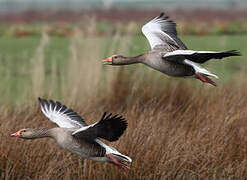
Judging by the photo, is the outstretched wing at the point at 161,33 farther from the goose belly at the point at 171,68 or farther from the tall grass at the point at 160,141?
the tall grass at the point at 160,141

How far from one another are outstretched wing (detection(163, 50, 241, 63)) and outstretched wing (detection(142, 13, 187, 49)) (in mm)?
714

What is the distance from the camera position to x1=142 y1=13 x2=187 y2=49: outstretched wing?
6070 millimetres

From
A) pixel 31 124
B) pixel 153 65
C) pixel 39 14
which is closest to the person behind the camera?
pixel 153 65

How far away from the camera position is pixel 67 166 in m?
6.06

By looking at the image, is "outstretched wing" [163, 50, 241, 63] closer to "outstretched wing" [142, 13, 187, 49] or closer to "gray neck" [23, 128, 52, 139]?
"outstretched wing" [142, 13, 187, 49]

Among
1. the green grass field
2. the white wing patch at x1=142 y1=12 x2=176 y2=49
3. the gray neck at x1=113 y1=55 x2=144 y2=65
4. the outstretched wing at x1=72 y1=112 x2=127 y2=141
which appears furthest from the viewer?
the green grass field

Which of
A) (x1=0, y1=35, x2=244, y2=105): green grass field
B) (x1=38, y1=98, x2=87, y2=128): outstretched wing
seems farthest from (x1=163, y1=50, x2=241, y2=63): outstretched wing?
(x1=0, y1=35, x2=244, y2=105): green grass field

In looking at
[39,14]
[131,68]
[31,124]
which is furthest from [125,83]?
[39,14]

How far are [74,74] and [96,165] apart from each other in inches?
179

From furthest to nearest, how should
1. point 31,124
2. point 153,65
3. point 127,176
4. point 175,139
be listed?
point 31,124 < point 175,139 < point 127,176 < point 153,65

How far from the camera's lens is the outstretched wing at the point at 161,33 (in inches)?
239

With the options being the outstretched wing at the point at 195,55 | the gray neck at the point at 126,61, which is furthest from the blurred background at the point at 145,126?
the outstretched wing at the point at 195,55

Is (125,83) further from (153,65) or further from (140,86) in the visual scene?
(153,65)

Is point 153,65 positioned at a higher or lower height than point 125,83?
higher
